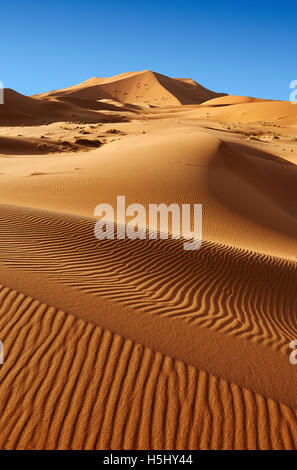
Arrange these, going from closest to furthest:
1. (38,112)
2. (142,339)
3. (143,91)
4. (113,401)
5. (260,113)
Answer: (113,401), (142,339), (38,112), (260,113), (143,91)

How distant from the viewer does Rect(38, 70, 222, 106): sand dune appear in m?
106

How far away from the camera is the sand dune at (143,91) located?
106 metres

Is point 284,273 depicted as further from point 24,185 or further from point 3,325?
point 24,185

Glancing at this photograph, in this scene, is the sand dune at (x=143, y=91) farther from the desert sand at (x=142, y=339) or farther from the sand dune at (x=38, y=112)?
the desert sand at (x=142, y=339)

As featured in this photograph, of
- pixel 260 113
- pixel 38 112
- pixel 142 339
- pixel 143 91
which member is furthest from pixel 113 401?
pixel 143 91

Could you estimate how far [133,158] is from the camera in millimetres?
18234

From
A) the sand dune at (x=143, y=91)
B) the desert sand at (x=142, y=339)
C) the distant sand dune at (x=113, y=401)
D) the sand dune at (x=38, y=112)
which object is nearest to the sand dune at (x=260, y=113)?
the sand dune at (x=38, y=112)

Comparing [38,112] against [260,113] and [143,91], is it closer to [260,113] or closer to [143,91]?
[260,113]

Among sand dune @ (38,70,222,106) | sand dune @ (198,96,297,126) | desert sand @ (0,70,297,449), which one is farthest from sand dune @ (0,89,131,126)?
sand dune @ (38,70,222,106)

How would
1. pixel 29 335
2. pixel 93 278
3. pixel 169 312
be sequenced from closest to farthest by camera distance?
pixel 29 335 < pixel 169 312 < pixel 93 278

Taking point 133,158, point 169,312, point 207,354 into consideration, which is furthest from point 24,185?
point 207,354

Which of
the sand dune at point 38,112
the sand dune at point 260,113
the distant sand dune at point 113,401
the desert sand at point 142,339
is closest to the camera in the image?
the distant sand dune at point 113,401

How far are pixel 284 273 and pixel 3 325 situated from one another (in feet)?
19.0

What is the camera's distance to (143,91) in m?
116
